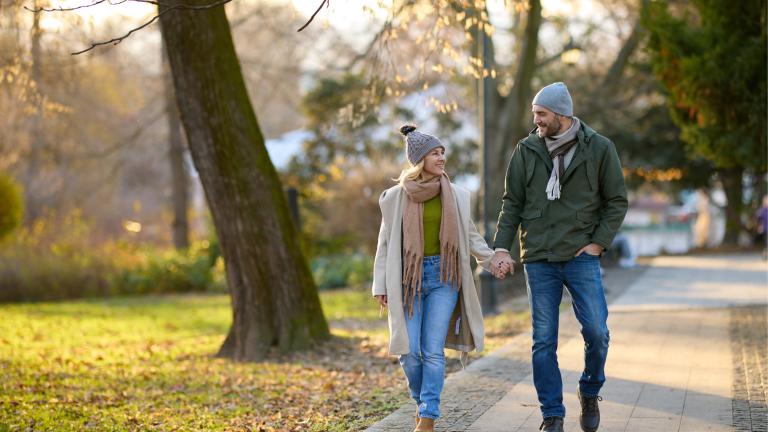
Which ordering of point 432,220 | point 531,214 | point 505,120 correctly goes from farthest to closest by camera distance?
1. point 505,120
2. point 432,220
3. point 531,214

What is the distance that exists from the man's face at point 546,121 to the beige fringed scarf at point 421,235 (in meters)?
0.65

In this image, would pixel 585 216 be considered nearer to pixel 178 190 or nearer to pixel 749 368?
pixel 749 368

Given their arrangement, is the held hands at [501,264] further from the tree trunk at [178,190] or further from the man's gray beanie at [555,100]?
the tree trunk at [178,190]

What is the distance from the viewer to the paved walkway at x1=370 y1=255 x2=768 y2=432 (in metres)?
6.50

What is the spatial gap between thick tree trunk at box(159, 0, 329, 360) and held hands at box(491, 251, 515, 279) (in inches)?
205

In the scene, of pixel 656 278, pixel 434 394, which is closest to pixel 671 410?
pixel 434 394

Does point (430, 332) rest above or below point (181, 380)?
above

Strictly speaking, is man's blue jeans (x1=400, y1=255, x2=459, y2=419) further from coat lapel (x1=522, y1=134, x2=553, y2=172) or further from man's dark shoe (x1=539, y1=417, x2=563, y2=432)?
coat lapel (x1=522, y1=134, x2=553, y2=172)

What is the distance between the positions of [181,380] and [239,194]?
2108mm

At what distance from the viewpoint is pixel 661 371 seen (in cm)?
848

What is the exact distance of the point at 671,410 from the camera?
266 inches

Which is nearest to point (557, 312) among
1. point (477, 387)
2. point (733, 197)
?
point (477, 387)

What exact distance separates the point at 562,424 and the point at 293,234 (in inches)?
228

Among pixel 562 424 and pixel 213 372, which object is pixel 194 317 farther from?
pixel 562 424
